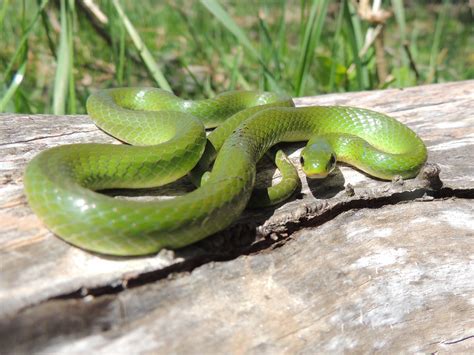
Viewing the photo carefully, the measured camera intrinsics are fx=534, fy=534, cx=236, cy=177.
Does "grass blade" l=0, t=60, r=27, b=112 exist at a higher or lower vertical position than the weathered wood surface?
higher

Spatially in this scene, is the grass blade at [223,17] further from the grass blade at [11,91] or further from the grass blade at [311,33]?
the grass blade at [11,91]

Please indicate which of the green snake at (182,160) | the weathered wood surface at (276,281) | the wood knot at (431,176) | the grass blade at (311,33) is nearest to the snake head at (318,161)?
the green snake at (182,160)

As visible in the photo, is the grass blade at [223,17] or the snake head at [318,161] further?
the grass blade at [223,17]

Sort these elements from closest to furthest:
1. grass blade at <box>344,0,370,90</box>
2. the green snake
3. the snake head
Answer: the green snake → the snake head → grass blade at <box>344,0,370,90</box>

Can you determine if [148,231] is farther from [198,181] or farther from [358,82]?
[358,82]

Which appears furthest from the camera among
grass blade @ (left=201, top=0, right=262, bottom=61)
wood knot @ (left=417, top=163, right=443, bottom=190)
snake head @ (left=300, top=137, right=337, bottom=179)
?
grass blade @ (left=201, top=0, right=262, bottom=61)

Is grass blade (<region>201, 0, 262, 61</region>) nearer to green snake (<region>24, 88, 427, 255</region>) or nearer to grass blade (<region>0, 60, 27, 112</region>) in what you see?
green snake (<region>24, 88, 427, 255</region>)

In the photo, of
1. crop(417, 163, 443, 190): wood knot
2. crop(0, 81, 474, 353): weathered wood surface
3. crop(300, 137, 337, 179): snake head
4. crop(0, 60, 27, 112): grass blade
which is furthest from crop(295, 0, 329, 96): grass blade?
crop(0, 60, 27, 112): grass blade
